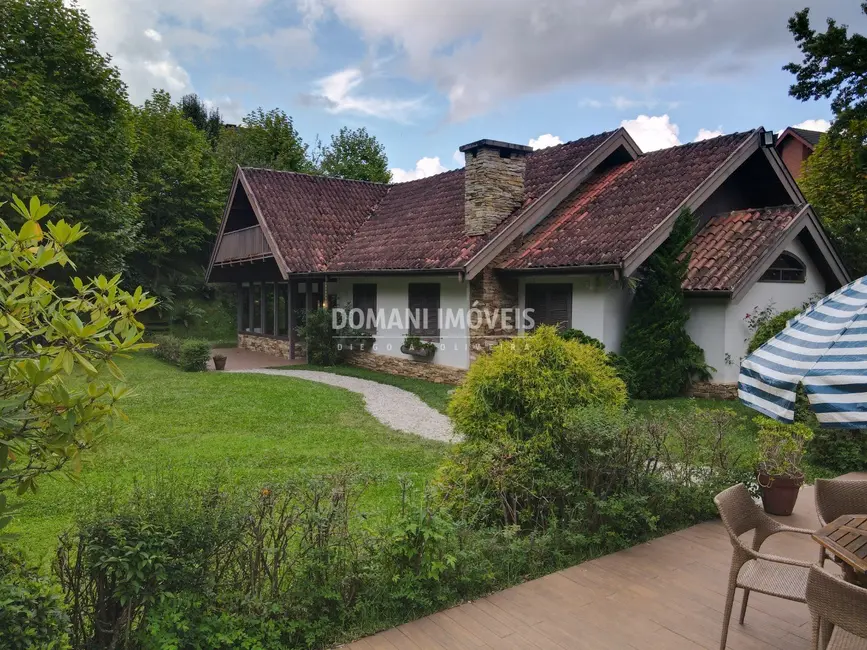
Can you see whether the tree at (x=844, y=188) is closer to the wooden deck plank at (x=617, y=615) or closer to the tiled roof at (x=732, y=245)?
the tiled roof at (x=732, y=245)

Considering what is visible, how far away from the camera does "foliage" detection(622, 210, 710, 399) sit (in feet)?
40.6

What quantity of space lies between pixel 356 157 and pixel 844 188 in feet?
90.0

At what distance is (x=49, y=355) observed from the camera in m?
2.35

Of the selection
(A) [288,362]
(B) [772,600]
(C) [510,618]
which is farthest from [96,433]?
(A) [288,362]

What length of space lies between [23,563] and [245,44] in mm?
13041

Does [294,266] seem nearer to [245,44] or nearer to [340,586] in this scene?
[245,44]

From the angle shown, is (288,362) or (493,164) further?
(288,362)

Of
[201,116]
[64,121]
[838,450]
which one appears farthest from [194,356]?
[201,116]

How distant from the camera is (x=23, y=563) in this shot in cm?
314

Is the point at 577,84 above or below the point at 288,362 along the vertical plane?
above

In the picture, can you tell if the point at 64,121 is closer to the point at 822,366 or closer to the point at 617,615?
the point at 617,615

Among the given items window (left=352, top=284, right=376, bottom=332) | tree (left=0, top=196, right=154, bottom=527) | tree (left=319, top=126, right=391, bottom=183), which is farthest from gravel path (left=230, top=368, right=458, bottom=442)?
tree (left=319, top=126, right=391, bottom=183)

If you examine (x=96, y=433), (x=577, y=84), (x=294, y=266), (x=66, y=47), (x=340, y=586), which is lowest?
(x=340, y=586)

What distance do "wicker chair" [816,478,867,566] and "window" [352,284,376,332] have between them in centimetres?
1442
